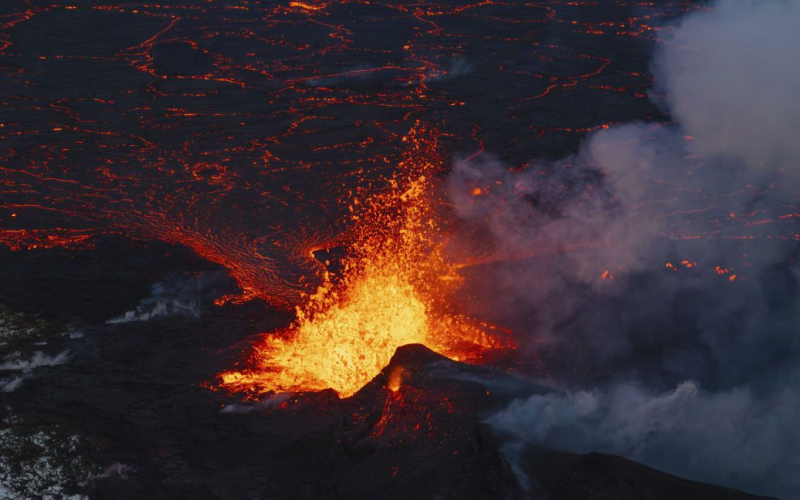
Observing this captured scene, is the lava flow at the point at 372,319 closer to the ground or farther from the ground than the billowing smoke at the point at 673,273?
closer to the ground

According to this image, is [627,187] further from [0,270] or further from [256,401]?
[0,270]

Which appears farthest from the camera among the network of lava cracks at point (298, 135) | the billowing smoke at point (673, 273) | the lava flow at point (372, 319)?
the network of lava cracks at point (298, 135)

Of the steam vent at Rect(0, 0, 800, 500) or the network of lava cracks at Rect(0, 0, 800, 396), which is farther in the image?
the network of lava cracks at Rect(0, 0, 800, 396)

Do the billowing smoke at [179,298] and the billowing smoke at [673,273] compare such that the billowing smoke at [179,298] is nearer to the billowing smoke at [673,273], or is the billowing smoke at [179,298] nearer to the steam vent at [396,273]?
the steam vent at [396,273]

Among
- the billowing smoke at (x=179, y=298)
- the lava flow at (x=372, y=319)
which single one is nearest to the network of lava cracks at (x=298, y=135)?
the lava flow at (x=372, y=319)

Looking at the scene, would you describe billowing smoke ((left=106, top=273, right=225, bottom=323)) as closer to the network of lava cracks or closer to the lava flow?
the network of lava cracks

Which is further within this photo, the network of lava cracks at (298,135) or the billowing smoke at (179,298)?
the network of lava cracks at (298,135)

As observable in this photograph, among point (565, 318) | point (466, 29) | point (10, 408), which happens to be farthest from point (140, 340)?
point (466, 29)

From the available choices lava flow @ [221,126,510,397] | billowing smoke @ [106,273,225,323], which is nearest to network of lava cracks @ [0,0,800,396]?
lava flow @ [221,126,510,397]
